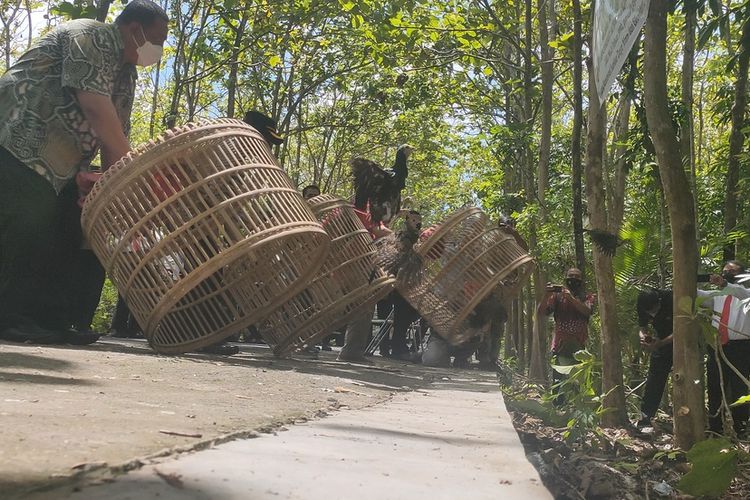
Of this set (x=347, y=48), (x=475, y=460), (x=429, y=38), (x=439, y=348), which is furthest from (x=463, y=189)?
(x=475, y=460)

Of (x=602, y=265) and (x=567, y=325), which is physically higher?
(x=602, y=265)

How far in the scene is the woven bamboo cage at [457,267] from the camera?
7961 mm

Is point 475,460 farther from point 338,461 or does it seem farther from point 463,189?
point 463,189

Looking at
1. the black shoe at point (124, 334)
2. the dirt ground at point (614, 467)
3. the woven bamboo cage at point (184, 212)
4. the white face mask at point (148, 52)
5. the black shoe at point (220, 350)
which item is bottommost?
the dirt ground at point (614, 467)

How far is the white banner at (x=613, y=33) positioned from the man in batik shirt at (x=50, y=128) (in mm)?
2776

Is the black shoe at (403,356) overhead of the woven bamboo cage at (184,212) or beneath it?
beneath

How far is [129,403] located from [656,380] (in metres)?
5.53

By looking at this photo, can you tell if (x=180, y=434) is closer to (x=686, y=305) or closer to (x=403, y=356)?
(x=686, y=305)

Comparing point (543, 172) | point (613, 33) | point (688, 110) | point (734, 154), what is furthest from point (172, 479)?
point (543, 172)

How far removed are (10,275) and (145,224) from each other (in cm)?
87

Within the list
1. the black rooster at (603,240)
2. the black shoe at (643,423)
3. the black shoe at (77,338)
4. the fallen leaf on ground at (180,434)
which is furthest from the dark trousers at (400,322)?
the fallen leaf on ground at (180,434)

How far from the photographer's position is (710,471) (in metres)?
→ 3.34

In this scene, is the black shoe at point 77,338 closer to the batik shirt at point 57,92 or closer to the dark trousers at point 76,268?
the dark trousers at point 76,268

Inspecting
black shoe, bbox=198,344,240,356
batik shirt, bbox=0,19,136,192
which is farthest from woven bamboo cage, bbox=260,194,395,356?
batik shirt, bbox=0,19,136,192
